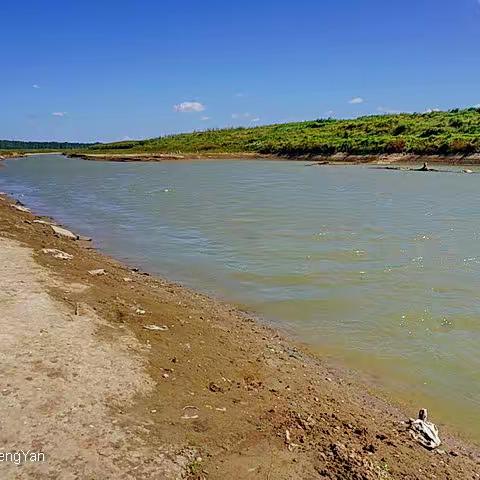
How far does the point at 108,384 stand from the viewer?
5.02 meters

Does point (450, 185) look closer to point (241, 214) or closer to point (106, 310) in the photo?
point (241, 214)

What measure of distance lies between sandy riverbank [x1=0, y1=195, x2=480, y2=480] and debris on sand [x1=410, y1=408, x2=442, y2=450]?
120mm

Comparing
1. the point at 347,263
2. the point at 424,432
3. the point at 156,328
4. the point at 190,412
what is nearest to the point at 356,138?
the point at 347,263

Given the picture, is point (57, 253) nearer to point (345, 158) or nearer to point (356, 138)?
point (345, 158)

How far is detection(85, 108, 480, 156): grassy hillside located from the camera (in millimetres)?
49750

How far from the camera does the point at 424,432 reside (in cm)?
482

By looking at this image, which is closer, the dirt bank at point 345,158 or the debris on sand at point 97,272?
the debris on sand at point 97,272

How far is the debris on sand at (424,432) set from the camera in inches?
184

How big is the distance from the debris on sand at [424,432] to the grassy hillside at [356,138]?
4433cm

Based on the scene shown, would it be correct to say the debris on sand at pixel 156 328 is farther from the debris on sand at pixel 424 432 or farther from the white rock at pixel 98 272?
the debris on sand at pixel 424 432

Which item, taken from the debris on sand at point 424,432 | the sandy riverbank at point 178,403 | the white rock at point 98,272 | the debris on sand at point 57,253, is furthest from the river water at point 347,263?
the debris on sand at point 57,253

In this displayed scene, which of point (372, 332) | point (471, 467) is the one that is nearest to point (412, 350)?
point (372, 332)

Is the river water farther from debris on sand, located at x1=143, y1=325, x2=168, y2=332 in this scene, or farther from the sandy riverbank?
debris on sand, located at x1=143, y1=325, x2=168, y2=332

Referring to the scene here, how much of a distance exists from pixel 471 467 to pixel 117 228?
566 inches
